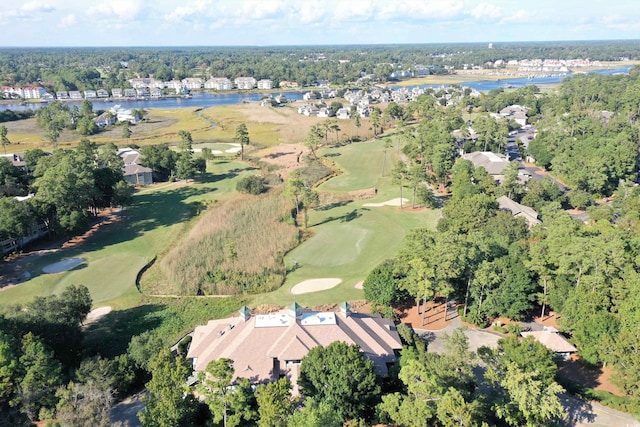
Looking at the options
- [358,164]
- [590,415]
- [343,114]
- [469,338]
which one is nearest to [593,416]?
[590,415]

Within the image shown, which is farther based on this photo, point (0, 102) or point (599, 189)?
point (0, 102)

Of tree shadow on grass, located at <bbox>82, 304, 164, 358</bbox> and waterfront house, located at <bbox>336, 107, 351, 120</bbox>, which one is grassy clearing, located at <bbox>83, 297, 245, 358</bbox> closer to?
tree shadow on grass, located at <bbox>82, 304, 164, 358</bbox>

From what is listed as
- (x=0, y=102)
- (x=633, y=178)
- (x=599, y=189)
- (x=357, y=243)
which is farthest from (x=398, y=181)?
(x=0, y=102)

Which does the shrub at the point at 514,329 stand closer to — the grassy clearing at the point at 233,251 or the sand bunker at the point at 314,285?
the sand bunker at the point at 314,285

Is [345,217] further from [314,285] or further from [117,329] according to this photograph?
[117,329]

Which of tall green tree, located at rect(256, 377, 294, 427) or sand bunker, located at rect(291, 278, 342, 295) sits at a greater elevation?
tall green tree, located at rect(256, 377, 294, 427)

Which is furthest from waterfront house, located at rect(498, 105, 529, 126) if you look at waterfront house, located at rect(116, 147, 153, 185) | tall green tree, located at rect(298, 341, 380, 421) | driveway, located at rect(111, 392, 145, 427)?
driveway, located at rect(111, 392, 145, 427)

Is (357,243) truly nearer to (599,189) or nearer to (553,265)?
(553,265)
